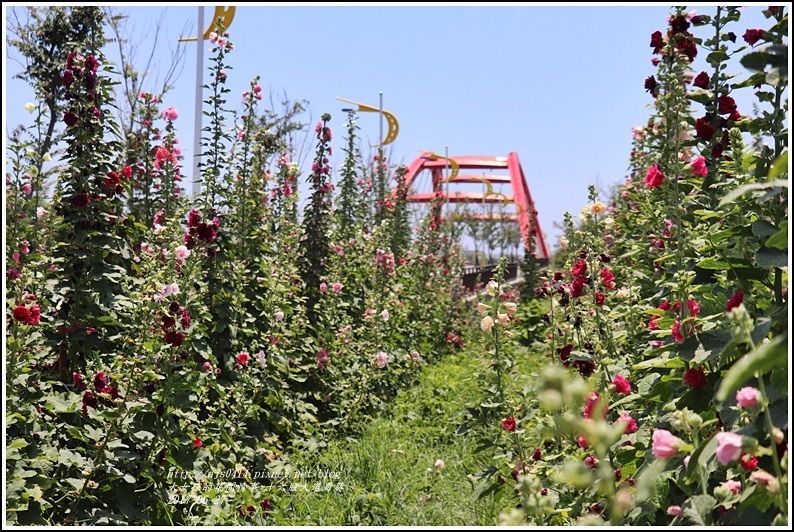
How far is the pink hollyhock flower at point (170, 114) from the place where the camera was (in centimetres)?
486

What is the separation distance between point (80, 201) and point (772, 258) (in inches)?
116

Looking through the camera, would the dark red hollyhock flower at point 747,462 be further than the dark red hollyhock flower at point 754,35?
No

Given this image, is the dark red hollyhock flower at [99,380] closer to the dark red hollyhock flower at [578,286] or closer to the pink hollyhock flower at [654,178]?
the dark red hollyhock flower at [578,286]

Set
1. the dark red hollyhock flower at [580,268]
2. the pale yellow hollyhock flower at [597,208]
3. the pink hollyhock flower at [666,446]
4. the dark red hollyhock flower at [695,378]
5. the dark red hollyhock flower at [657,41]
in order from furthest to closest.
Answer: the dark red hollyhock flower at [657,41]
the pale yellow hollyhock flower at [597,208]
the dark red hollyhock flower at [580,268]
the dark red hollyhock flower at [695,378]
the pink hollyhock flower at [666,446]

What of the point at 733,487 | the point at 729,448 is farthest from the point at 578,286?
the point at 729,448

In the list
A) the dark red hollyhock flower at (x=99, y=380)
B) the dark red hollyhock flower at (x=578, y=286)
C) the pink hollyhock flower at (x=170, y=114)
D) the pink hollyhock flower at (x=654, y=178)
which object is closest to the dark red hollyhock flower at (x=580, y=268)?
the dark red hollyhock flower at (x=578, y=286)

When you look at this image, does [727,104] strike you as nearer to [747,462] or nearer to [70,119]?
[747,462]

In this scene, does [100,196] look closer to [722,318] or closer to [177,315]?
[177,315]

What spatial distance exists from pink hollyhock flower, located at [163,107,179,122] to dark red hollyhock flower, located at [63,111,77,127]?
65.4 inches

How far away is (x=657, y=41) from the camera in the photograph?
284 cm

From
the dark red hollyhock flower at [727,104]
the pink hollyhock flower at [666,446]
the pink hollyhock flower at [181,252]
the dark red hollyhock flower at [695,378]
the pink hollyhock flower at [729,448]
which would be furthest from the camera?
the pink hollyhock flower at [181,252]

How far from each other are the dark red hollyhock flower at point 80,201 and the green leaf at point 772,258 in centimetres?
291

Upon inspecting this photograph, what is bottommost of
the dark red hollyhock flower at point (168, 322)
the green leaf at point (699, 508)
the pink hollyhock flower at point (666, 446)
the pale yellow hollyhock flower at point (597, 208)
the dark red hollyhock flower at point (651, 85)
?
the green leaf at point (699, 508)

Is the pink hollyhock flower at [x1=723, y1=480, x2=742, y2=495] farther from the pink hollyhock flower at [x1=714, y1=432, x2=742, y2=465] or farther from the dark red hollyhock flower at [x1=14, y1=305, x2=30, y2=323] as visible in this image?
the dark red hollyhock flower at [x1=14, y1=305, x2=30, y2=323]
